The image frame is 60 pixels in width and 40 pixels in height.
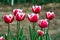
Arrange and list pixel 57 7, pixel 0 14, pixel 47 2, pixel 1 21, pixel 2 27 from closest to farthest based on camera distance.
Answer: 1. pixel 2 27
2. pixel 1 21
3. pixel 0 14
4. pixel 57 7
5. pixel 47 2

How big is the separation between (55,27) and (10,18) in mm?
4668

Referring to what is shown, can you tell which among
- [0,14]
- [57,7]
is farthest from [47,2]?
[0,14]

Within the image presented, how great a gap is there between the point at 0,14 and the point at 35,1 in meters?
5.96

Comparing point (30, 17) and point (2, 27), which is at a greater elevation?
point (30, 17)

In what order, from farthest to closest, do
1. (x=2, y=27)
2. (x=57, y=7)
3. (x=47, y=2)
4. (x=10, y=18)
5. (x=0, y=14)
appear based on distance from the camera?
(x=47, y=2) → (x=57, y=7) → (x=0, y=14) → (x=2, y=27) → (x=10, y=18)

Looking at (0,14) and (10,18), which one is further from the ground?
(10,18)

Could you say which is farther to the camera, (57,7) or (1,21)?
(57,7)

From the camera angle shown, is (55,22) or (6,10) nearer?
(55,22)

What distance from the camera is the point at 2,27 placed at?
7.24 meters

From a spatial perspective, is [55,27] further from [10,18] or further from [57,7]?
[10,18]

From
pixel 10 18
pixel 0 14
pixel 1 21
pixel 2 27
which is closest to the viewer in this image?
pixel 10 18

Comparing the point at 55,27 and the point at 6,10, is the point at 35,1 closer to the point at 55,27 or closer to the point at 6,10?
the point at 55,27

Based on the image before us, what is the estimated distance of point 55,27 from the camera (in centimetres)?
737

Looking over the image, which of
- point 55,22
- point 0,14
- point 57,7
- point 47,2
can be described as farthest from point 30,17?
point 47,2
